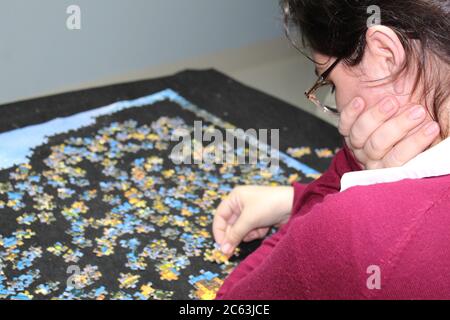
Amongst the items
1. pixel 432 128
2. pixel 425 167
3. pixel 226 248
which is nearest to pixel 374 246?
pixel 425 167

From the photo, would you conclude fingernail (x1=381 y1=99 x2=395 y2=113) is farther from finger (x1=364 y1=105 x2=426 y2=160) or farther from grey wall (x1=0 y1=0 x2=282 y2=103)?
grey wall (x1=0 y1=0 x2=282 y2=103)

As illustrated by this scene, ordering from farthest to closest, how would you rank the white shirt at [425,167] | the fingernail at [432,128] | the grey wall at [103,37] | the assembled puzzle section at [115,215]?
1. the grey wall at [103,37]
2. the assembled puzzle section at [115,215]
3. the fingernail at [432,128]
4. the white shirt at [425,167]

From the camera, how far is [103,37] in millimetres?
2697

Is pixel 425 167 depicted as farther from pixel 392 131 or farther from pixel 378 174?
pixel 392 131

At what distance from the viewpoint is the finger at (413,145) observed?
3.06ft

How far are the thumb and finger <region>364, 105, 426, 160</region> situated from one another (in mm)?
396

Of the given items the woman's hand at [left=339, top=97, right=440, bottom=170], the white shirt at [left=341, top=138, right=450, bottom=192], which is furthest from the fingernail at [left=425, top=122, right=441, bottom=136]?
the white shirt at [left=341, top=138, right=450, bottom=192]

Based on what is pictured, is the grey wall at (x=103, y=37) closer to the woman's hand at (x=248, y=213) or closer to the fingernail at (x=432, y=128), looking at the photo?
the woman's hand at (x=248, y=213)

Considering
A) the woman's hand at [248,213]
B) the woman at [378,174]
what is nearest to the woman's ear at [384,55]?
the woman at [378,174]

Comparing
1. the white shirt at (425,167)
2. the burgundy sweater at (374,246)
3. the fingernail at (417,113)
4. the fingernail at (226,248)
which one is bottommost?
the fingernail at (226,248)

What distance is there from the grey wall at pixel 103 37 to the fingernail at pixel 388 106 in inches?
63.4

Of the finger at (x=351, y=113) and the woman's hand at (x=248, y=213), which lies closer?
the finger at (x=351, y=113)

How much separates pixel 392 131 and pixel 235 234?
1.60ft

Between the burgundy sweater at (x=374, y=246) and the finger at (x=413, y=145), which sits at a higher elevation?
the finger at (x=413, y=145)
